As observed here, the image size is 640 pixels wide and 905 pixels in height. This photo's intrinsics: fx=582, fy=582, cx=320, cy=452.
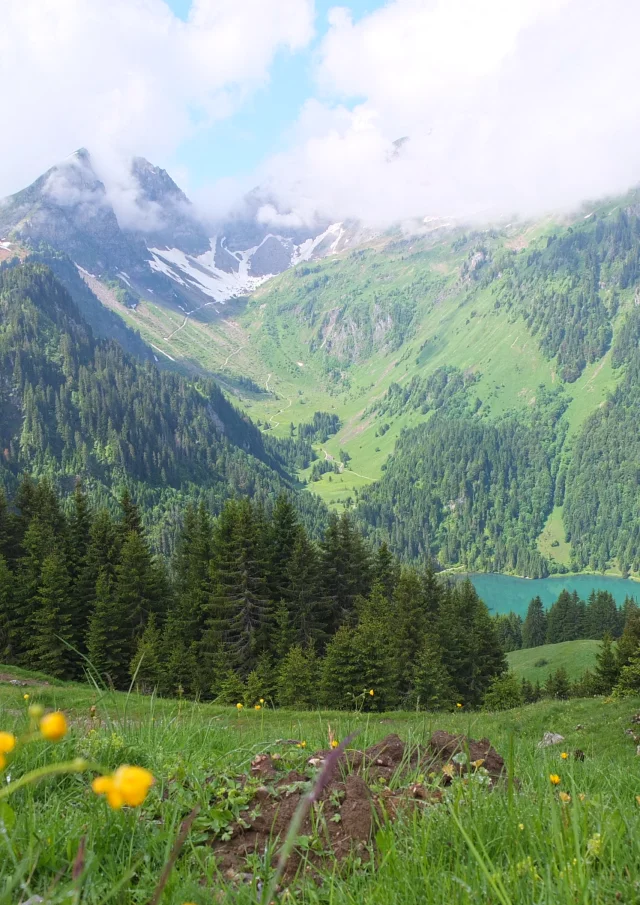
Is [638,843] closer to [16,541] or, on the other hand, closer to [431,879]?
[431,879]

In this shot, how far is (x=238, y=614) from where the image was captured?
146 feet

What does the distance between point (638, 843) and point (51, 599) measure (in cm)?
4821

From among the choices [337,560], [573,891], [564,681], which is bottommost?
[564,681]

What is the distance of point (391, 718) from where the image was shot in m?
29.3

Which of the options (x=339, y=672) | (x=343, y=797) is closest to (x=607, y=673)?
(x=339, y=672)

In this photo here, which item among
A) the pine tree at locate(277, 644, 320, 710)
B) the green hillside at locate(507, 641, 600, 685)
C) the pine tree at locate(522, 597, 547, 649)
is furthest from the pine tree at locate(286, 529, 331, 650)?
the pine tree at locate(522, 597, 547, 649)

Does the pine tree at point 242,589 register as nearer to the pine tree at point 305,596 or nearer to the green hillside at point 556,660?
the pine tree at point 305,596

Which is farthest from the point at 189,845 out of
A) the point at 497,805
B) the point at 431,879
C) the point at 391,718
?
the point at 391,718

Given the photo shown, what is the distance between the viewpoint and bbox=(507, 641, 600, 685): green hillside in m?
88.5

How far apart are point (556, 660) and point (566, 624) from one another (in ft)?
106

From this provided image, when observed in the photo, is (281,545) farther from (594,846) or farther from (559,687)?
(594,846)

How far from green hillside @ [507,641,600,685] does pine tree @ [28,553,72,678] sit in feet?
218

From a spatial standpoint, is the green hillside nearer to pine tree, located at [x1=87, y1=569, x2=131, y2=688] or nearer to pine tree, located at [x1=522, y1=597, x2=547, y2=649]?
pine tree, located at [x1=522, y1=597, x2=547, y2=649]

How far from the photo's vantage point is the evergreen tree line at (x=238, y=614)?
130 ft
